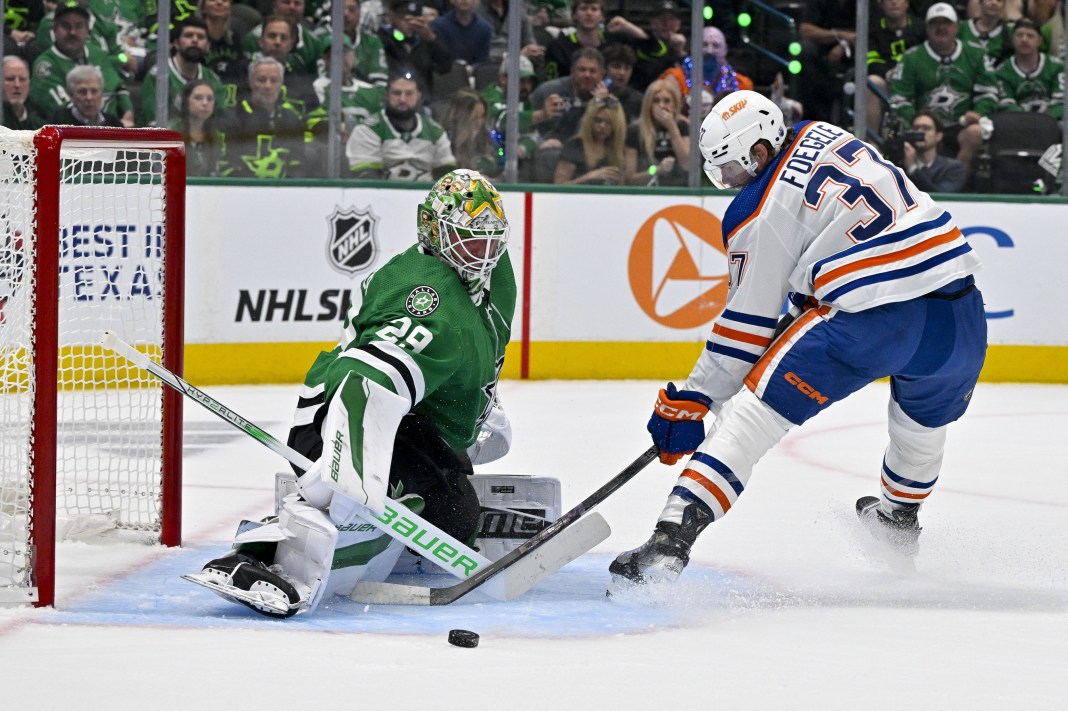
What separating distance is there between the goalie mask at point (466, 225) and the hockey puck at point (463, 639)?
76 cm

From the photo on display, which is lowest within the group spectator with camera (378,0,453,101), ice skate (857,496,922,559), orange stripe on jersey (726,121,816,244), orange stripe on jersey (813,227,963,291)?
ice skate (857,496,922,559)

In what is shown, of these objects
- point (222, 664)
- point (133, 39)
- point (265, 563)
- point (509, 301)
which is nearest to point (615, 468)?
point (509, 301)

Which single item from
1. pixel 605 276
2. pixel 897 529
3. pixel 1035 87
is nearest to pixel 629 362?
pixel 605 276

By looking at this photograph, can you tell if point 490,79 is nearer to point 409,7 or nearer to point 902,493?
point 409,7

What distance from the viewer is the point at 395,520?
9.30 feet

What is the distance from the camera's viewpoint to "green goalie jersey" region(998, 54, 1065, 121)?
23.3 ft

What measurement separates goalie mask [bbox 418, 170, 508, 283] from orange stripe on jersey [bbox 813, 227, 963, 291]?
0.68 m

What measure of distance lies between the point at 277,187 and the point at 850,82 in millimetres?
2804

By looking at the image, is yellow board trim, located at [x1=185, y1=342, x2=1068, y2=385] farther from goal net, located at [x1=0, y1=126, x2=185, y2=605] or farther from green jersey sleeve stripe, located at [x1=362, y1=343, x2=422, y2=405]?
green jersey sleeve stripe, located at [x1=362, y1=343, x2=422, y2=405]

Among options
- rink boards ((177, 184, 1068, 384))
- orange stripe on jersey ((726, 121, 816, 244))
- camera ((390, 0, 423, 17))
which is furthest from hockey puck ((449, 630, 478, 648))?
camera ((390, 0, 423, 17))

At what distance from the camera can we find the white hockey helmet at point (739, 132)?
125 inches

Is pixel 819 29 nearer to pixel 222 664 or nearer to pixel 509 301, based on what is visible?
pixel 509 301

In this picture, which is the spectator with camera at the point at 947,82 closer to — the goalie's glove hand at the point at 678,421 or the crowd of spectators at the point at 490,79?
the crowd of spectators at the point at 490,79

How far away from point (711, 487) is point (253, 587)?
37.3 inches
